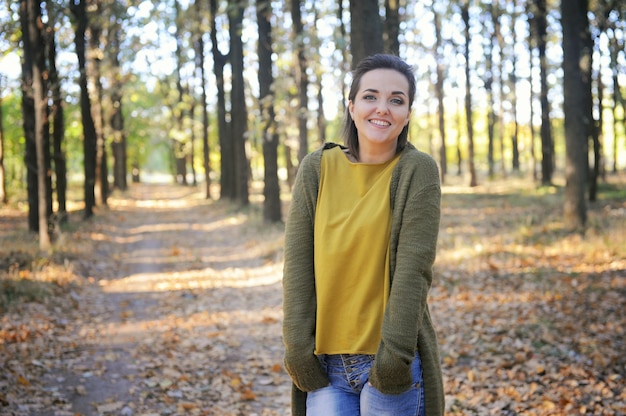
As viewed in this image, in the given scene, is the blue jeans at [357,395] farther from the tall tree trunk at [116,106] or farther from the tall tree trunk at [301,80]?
the tall tree trunk at [116,106]

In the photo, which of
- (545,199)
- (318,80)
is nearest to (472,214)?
(545,199)

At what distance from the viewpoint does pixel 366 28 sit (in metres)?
8.47

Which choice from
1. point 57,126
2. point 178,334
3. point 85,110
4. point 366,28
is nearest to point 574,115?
point 366,28

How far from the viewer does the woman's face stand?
8.39ft

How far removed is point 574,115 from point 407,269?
1219cm

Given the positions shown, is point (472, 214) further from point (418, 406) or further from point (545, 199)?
point (418, 406)

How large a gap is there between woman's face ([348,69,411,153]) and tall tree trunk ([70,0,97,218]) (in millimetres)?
18069

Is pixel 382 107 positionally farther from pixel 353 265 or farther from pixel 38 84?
pixel 38 84

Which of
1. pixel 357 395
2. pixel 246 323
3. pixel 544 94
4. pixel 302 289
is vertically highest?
pixel 544 94

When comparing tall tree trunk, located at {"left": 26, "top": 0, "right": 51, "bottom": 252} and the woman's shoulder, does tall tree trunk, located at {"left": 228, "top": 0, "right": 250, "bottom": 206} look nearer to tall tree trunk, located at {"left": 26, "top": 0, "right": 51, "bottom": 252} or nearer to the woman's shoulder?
tall tree trunk, located at {"left": 26, "top": 0, "right": 51, "bottom": 252}

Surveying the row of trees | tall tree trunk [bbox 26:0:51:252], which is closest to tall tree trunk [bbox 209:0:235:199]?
the row of trees

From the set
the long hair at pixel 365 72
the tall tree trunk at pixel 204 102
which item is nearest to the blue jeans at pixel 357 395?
the long hair at pixel 365 72

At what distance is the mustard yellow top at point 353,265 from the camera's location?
2420 millimetres

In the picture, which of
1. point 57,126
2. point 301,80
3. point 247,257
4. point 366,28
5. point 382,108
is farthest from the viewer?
point 57,126
